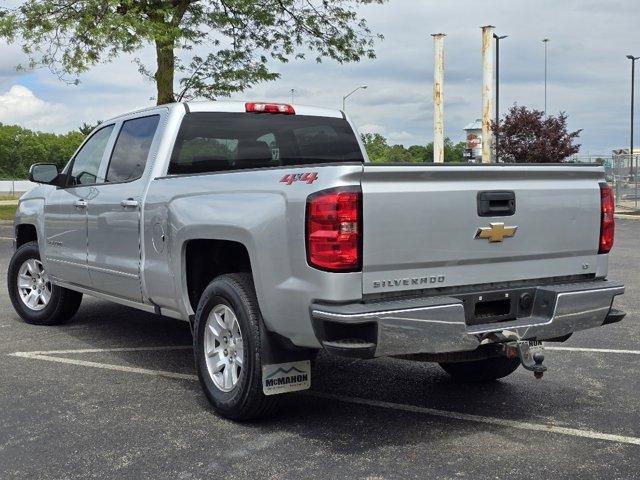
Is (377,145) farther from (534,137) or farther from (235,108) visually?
(235,108)

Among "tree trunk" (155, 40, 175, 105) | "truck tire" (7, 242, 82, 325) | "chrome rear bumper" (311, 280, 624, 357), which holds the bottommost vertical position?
"truck tire" (7, 242, 82, 325)

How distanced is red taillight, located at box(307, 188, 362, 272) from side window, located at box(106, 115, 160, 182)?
2.25 meters

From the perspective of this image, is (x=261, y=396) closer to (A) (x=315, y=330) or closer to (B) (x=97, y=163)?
(A) (x=315, y=330)

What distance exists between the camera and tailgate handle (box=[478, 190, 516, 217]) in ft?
13.7

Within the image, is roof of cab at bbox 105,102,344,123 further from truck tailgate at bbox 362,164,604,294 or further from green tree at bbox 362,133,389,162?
green tree at bbox 362,133,389,162

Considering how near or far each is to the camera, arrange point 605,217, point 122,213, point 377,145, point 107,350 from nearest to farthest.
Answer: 1. point 605,217
2. point 122,213
3. point 107,350
4. point 377,145

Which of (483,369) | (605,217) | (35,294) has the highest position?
(605,217)

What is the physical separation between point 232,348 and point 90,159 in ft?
9.25

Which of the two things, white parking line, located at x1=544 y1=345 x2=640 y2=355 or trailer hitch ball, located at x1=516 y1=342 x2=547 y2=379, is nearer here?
trailer hitch ball, located at x1=516 y1=342 x2=547 y2=379

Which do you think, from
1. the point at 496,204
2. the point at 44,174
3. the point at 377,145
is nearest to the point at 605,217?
the point at 496,204

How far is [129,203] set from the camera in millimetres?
5480

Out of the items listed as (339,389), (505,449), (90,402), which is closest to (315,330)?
(505,449)

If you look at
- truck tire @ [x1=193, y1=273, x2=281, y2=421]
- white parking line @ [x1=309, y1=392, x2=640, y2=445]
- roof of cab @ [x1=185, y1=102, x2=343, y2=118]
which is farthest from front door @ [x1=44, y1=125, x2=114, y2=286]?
white parking line @ [x1=309, y1=392, x2=640, y2=445]

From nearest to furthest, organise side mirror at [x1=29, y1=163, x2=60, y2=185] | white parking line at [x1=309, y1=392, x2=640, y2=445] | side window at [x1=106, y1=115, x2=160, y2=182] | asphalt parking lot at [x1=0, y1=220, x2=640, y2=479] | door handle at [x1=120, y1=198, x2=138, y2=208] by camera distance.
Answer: asphalt parking lot at [x1=0, y1=220, x2=640, y2=479] → white parking line at [x1=309, y1=392, x2=640, y2=445] → door handle at [x1=120, y1=198, x2=138, y2=208] → side window at [x1=106, y1=115, x2=160, y2=182] → side mirror at [x1=29, y1=163, x2=60, y2=185]
